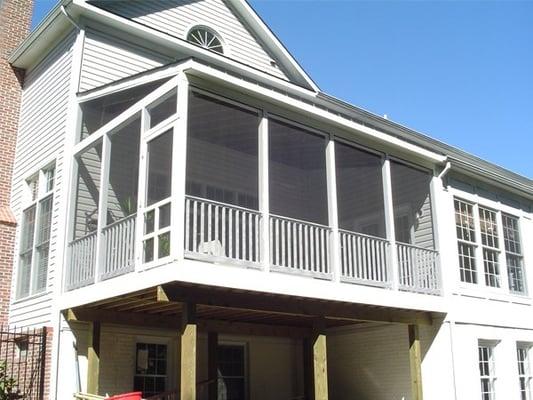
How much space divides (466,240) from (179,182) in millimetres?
8617

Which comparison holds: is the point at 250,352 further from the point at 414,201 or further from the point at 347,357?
the point at 414,201

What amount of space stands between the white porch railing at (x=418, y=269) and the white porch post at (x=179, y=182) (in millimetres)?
5354

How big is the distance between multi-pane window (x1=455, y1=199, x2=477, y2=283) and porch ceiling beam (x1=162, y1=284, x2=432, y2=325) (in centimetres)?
187

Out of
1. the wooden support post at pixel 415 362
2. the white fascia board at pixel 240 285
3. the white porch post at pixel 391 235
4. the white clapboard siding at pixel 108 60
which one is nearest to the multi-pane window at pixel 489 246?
the wooden support post at pixel 415 362

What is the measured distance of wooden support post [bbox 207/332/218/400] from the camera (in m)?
12.5

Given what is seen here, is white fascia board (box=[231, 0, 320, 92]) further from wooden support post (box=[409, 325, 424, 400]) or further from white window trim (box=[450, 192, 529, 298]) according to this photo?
wooden support post (box=[409, 325, 424, 400])

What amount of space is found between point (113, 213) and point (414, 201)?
274 inches

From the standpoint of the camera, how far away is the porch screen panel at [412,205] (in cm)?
1391

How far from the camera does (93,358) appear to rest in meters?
10.5

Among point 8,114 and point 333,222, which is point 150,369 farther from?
point 8,114

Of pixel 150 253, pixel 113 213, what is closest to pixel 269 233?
pixel 150 253

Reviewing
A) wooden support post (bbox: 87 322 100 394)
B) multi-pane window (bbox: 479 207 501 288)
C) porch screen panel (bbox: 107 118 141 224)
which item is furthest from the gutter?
multi-pane window (bbox: 479 207 501 288)

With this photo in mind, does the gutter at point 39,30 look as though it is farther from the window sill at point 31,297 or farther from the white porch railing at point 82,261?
the window sill at point 31,297

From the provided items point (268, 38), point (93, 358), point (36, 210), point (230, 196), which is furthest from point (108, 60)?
point (93, 358)
